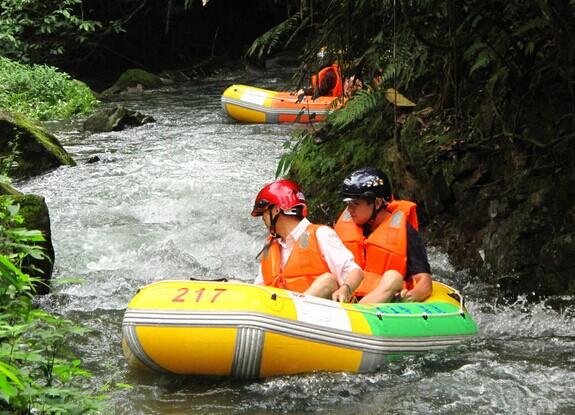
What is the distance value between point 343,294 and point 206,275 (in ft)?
8.25

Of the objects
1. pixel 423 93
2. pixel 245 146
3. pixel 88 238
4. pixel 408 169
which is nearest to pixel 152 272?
pixel 88 238

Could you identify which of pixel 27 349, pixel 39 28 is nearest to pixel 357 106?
pixel 27 349

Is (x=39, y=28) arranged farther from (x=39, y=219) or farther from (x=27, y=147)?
(x=39, y=219)

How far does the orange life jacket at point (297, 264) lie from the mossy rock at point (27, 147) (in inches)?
212

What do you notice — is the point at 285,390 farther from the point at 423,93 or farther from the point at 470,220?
the point at 423,93

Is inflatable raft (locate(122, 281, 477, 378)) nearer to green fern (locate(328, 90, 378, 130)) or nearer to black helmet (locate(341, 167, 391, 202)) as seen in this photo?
black helmet (locate(341, 167, 391, 202))

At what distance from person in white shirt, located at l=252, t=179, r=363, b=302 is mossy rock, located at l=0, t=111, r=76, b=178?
18.0 feet

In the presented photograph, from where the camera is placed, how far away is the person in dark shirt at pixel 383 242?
5773mm

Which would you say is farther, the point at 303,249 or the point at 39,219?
the point at 39,219

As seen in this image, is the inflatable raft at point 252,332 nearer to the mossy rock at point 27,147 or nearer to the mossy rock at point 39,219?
the mossy rock at point 39,219

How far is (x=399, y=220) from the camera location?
19.1 feet

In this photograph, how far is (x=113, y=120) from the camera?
1349 centimetres

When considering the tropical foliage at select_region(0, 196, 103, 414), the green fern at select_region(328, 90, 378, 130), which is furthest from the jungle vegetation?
the tropical foliage at select_region(0, 196, 103, 414)

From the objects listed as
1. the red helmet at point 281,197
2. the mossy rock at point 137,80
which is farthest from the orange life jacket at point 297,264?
the mossy rock at point 137,80
